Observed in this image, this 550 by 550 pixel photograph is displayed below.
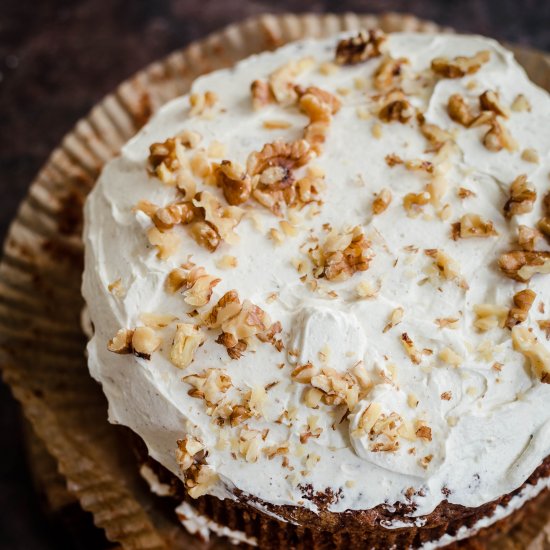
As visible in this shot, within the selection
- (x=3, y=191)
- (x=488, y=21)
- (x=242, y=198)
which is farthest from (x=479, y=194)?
(x=3, y=191)

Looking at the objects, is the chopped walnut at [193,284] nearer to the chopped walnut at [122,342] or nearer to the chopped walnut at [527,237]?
the chopped walnut at [122,342]

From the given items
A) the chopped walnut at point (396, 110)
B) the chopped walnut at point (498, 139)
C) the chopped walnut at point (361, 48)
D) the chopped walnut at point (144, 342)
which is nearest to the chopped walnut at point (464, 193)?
the chopped walnut at point (498, 139)

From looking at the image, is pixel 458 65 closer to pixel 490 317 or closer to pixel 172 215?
pixel 490 317

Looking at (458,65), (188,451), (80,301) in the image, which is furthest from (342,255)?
(80,301)

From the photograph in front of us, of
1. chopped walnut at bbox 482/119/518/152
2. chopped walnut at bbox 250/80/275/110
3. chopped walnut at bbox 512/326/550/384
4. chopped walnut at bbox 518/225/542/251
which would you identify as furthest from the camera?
chopped walnut at bbox 250/80/275/110

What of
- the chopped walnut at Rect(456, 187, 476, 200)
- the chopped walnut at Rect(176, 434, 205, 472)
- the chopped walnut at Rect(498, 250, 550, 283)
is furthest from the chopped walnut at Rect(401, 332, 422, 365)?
the chopped walnut at Rect(176, 434, 205, 472)

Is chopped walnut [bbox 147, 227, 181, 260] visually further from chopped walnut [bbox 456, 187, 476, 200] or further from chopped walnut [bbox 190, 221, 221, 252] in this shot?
chopped walnut [bbox 456, 187, 476, 200]

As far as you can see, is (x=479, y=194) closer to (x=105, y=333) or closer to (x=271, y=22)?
(x=105, y=333)
